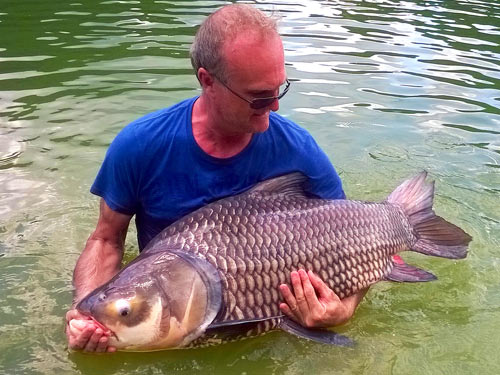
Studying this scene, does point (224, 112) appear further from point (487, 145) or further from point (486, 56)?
point (486, 56)

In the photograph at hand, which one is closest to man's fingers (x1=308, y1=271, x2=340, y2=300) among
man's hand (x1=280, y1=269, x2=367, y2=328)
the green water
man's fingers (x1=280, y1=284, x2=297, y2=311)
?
man's hand (x1=280, y1=269, x2=367, y2=328)

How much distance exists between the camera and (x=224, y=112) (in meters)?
3.05

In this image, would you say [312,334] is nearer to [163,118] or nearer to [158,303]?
[158,303]

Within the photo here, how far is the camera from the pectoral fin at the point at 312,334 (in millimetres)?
2926

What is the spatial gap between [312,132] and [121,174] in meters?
3.27

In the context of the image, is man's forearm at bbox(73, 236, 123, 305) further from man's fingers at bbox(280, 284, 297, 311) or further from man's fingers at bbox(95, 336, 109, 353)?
man's fingers at bbox(280, 284, 297, 311)

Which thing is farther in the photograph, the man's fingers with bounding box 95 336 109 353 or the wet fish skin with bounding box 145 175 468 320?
the wet fish skin with bounding box 145 175 468 320

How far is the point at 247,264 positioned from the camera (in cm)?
288

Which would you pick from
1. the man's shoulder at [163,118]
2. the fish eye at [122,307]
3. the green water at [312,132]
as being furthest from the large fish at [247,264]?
the man's shoulder at [163,118]

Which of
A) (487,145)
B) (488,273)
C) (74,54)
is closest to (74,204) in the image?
(488,273)

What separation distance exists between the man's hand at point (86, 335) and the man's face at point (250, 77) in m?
1.08

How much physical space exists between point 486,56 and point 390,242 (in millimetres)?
6841

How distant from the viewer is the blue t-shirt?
3207 millimetres

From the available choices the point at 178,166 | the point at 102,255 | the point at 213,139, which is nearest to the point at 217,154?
the point at 213,139
